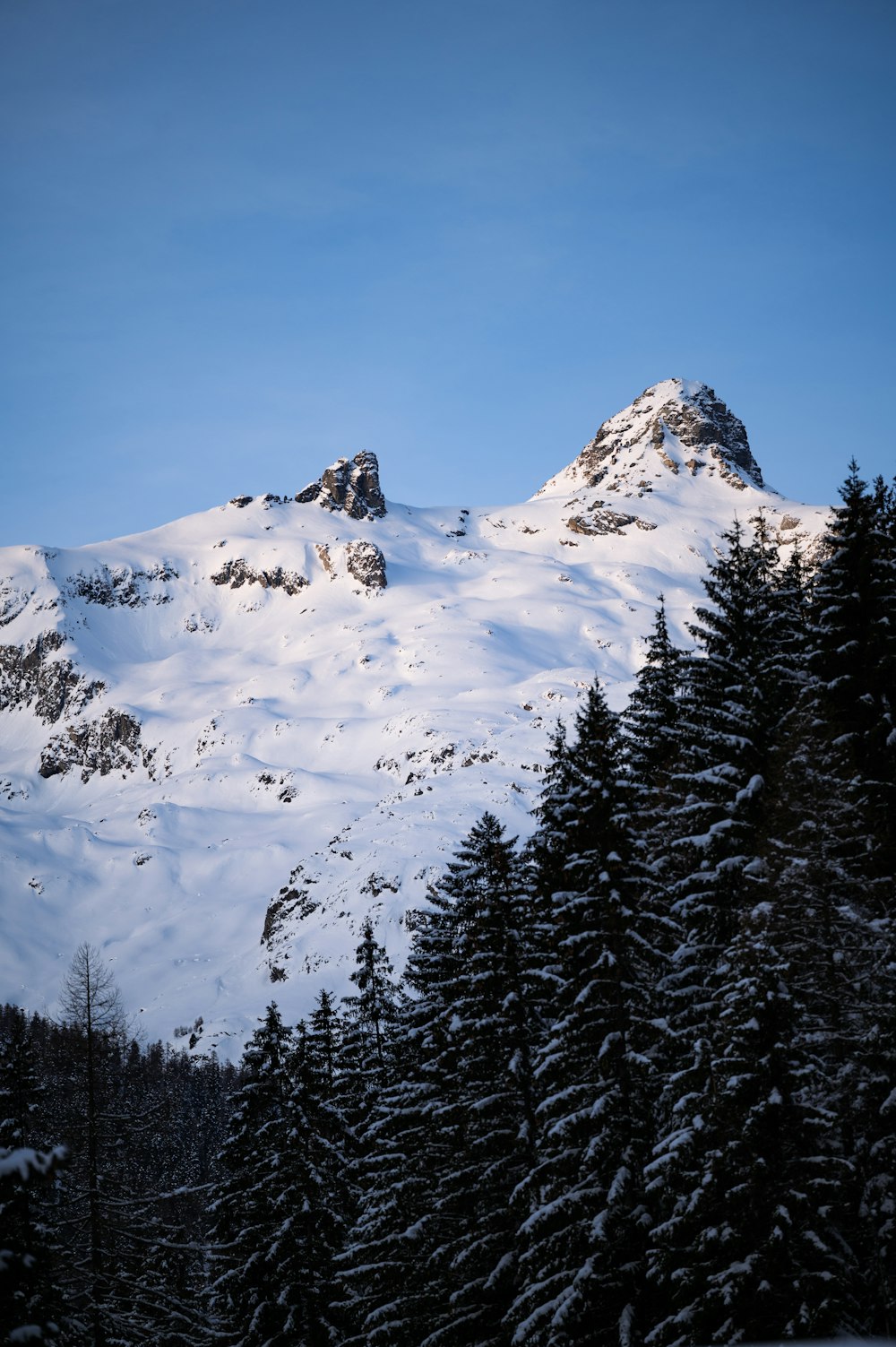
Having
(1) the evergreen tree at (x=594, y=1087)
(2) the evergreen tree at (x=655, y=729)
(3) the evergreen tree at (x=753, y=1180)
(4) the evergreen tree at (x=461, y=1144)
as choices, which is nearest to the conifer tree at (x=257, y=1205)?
(4) the evergreen tree at (x=461, y=1144)

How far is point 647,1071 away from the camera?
20.2m

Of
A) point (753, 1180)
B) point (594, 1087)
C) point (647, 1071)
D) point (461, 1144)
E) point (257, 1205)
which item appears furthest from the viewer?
point (257, 1205)

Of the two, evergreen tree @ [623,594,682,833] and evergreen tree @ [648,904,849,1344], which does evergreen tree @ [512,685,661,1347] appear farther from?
evergreen tree @ [623,594,682,833]

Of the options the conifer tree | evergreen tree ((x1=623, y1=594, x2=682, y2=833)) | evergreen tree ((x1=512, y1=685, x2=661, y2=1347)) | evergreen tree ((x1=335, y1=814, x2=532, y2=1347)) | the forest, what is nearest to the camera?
the forest

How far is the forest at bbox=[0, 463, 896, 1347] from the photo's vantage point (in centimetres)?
1769

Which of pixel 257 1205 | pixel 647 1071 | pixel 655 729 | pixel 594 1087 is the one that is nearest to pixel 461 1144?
pixel 594 1087

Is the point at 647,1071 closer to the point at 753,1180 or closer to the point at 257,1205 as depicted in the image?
the point at 753,1180

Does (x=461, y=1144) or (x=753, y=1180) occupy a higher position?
(x=461, y=1144)

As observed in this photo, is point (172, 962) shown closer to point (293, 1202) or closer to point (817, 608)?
point (293, 1202)

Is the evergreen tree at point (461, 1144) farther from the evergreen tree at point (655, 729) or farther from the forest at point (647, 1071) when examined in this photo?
the evergreen tree at point (655, 729)

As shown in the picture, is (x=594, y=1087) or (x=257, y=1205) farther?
(x=257, y=1205)

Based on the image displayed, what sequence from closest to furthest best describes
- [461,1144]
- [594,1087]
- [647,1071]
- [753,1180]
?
[753,1180] → [647,1071] → [594,1087] → [461,1144]

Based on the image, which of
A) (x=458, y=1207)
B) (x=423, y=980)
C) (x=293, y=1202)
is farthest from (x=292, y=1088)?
(x=458, y=1207)

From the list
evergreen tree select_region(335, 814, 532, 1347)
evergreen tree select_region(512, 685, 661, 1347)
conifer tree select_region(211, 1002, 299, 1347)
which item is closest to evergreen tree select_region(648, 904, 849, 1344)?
evergreen tree select_region(512, 685, 661, 1347)
